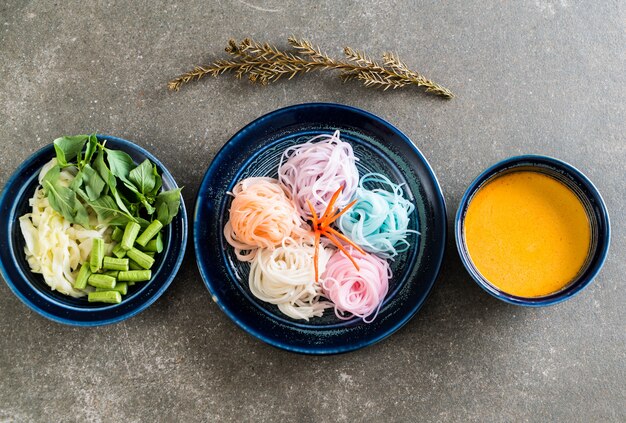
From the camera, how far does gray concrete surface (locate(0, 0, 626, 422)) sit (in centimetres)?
219

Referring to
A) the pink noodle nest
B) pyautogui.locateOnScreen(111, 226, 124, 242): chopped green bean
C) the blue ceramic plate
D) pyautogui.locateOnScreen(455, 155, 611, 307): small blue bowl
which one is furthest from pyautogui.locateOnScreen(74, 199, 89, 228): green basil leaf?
pyautogui.locateOnScreen(455, 155, 611, 307): small blue bowl

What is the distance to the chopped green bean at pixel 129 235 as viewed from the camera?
1.99 m

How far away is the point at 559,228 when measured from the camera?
2084 mm

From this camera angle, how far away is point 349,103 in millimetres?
2307

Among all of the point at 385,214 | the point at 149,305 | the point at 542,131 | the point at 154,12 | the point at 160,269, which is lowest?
the point at 149,305

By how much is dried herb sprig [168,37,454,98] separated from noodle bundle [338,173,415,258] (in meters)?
0.47

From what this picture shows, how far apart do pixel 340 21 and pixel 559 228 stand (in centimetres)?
123

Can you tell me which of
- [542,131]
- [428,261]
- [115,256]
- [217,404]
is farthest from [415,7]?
[217,404]

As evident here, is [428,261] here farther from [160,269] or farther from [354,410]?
[160,269]

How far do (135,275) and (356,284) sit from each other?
2.69 feet

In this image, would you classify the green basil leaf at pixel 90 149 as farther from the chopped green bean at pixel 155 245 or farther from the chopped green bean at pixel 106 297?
the chopped green bean at pixel 106 297

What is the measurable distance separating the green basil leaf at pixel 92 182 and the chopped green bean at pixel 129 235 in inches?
6.1

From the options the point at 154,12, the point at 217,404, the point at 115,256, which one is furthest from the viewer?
the point at 154,12

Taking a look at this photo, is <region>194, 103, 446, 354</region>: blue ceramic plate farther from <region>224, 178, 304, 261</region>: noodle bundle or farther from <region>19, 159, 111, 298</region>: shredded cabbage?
<region>19, 159, 111, 298</region>: shredded cabbage
